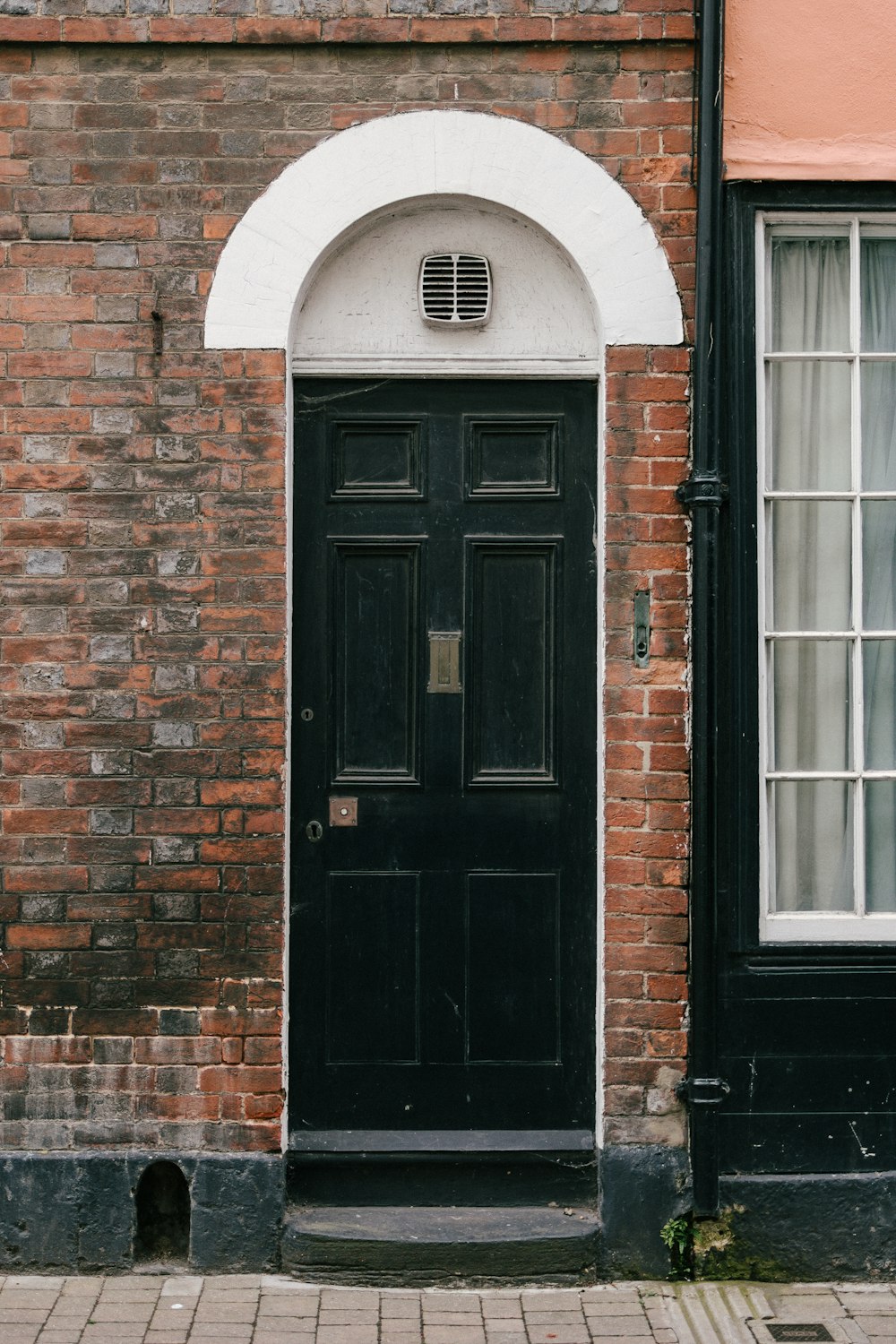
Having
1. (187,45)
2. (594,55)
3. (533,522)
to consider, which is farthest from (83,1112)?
(594,55)

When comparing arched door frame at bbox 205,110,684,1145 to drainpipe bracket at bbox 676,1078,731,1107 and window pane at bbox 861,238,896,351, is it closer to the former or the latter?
window pane at bbox 861,238,896,351

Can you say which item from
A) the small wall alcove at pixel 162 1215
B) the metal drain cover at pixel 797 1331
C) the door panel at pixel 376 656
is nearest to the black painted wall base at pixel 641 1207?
the metal drain cover at pixel 797 1331

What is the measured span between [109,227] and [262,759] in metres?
1.84

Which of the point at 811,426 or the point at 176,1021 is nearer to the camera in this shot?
the point at 176,1021

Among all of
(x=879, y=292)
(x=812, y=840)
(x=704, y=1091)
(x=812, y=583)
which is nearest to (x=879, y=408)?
(x=879, y=292)

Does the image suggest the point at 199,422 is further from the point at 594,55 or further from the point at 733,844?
the point at 733,844

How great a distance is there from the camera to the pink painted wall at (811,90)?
4.25 meters

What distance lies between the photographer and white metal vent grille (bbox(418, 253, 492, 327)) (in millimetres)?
4418

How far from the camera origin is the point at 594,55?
4.28 metres

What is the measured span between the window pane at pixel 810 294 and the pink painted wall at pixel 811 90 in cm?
25

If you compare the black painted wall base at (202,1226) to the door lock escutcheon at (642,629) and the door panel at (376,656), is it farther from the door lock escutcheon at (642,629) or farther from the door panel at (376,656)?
the door lock escutcheon at (642,629)

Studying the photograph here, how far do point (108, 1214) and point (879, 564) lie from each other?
3.35m

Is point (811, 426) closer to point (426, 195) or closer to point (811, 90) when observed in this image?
point (811, 90)

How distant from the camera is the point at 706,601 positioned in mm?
4219
